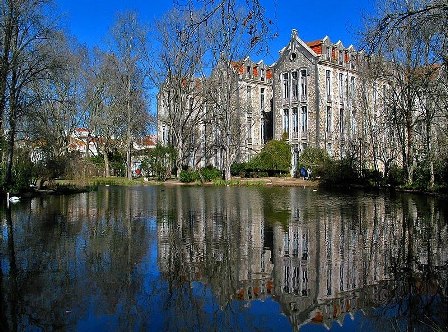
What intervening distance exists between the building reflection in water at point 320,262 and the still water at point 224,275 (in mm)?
22

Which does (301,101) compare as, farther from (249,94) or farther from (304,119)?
(249,94)

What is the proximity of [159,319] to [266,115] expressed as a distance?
162 feet

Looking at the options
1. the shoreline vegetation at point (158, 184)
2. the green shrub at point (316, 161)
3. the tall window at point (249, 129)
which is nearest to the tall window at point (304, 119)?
the green shrub at point (316, 161)

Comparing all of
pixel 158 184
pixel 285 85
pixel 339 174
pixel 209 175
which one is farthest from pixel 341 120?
pixel 158 184

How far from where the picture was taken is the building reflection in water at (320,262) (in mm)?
6066

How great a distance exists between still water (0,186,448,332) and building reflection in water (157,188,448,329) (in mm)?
22

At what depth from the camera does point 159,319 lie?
549 cm

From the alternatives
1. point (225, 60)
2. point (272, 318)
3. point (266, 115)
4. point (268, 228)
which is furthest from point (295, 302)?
point (266, 115)

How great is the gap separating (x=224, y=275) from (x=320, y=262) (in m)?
1.93

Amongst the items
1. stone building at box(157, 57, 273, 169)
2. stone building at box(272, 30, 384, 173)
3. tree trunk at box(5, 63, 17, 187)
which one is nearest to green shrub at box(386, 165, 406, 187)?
stone building at box(272, 30, 384, 173)

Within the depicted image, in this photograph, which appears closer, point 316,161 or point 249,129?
point 316,161

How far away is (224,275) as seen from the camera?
7.54m

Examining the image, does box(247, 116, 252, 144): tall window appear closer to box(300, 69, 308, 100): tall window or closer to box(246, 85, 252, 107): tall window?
box(246, 85, 252, 107): tall window

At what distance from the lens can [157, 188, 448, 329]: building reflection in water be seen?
6066 millimetres
